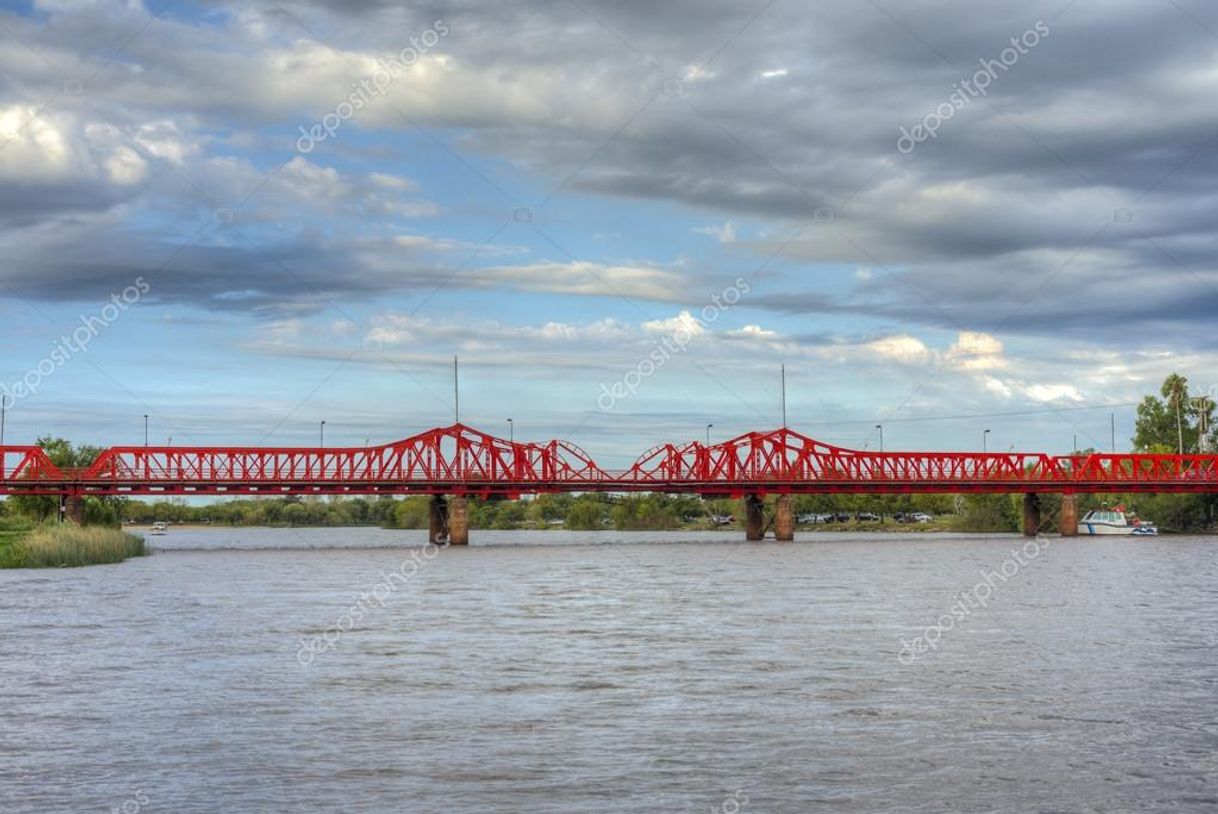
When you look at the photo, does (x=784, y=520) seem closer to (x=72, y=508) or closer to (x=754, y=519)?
(x=754, y=519)

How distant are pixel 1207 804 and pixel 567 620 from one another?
37.3m

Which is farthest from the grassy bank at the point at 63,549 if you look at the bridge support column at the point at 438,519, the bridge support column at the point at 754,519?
the bridge support column at the point at 754,519

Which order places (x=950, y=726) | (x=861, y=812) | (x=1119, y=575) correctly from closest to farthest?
1. (x=861, y=812)
2. (x=950, y=726)
3. (x=1119, y=575)

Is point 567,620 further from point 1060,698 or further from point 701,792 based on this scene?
point 701,792

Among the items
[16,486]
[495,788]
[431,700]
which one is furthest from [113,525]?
[495,788]

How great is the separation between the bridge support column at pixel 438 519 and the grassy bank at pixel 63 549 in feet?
212

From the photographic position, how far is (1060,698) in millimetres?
35156

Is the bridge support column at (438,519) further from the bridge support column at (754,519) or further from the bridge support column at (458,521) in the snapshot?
the bridge support column at (754,519)

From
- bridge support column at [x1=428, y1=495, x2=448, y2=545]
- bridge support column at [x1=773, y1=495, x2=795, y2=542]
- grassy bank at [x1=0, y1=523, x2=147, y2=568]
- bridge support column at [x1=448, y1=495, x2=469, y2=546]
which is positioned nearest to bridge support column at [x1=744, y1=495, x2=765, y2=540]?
bridge support column at [x1=773, y1=495, x2=795, y2=542]

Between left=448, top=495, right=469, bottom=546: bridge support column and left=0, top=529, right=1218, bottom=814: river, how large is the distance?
10412 centimetres

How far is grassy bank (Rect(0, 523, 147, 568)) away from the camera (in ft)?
320

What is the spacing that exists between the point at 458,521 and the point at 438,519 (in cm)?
667

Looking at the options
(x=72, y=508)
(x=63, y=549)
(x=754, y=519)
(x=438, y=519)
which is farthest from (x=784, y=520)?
(x=63, y=549)

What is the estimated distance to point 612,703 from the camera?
3500 centimetres
